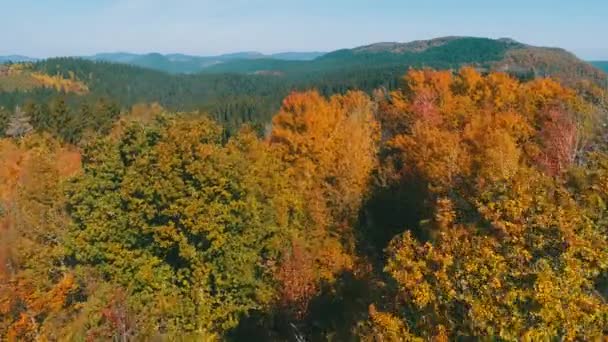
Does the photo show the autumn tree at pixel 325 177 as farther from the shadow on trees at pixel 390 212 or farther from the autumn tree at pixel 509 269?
the autumn tree at pixel 509 269

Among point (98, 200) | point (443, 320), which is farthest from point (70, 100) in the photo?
point (443, 320)

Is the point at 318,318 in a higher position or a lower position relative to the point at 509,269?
lower

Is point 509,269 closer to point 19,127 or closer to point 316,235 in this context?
point 316,235

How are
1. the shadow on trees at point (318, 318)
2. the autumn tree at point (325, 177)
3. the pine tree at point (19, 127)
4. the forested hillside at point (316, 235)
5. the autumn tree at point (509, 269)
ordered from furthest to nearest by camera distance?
the pine tree at point (19, 127) → the autumn tree at point (325, 177) → the shadow on trees at point (318, 318) → the forested hillside at point (316, 235) → the autumn tree at point (509, 269)

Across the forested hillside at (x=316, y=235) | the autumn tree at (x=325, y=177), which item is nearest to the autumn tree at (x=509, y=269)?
the forested hillside at (x=316, y=235)


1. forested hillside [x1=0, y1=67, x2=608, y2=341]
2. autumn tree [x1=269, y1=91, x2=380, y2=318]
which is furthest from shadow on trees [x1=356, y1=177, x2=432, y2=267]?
autumn tree [x1=269, y1=91, x2=380, y2=318]

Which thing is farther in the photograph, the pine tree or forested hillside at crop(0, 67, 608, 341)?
the pine tree

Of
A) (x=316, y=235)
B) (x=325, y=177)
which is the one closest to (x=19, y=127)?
(x=325, y=177)

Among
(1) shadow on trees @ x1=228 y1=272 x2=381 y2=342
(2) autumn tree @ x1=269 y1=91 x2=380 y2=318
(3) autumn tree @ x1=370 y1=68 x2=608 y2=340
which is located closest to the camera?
(3) autumn tree @ x1=370 y1=68 x2=608 y2=340

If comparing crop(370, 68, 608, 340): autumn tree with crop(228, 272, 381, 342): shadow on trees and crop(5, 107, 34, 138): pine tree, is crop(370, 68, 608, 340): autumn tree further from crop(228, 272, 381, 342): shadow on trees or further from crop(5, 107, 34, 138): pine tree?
crop(5, 107, 34, 138): pine tree

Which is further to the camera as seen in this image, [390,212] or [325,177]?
[390,212]
